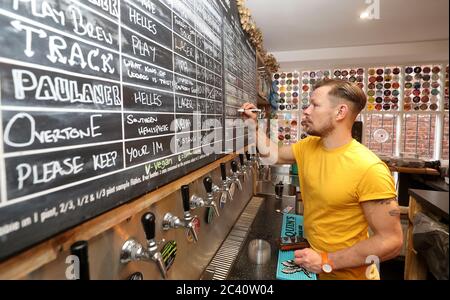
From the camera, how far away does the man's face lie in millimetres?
1195

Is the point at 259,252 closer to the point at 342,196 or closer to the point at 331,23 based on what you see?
the point at 342,196

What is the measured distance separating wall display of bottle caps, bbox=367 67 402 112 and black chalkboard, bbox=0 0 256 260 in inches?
167

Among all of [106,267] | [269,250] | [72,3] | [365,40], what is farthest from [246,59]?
[365,40]

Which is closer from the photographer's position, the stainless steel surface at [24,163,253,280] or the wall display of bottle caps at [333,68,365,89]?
the stainless steel surface at [24,163,253,280]

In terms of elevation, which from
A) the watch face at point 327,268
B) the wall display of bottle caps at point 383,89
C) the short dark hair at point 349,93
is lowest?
the watch face at point 327,268

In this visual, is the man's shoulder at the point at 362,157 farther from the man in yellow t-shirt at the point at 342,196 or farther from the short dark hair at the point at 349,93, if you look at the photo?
the short dark hair at the point at 349,93

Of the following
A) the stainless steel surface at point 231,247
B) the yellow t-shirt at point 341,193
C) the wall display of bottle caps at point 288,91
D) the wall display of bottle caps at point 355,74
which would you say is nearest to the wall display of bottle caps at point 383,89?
the wall display of bottle caps at point 355,74

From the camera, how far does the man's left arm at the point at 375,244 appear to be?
0.97 meters

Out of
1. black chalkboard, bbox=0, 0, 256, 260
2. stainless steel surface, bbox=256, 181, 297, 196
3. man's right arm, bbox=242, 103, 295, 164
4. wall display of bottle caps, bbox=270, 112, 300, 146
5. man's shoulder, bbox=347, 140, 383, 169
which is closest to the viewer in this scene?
black chalkboard, bbox=0, 0, 256, 260

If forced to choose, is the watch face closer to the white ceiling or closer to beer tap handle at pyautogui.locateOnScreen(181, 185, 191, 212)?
beer tap handle at pyautogui.locateOnScreen(181, 185, 191, 212)

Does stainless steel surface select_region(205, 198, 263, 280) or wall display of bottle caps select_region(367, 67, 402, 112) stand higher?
wall display of bottle caps select_region(367, 67, 402, 112)

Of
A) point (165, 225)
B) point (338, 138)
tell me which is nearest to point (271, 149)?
point (338, 138)

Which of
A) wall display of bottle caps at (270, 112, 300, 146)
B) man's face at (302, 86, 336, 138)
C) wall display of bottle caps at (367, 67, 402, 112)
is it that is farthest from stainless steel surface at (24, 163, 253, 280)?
wall display of bottle caps at (367, 67, 402, 112)

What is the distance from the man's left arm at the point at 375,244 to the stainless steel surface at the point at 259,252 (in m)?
0.18
